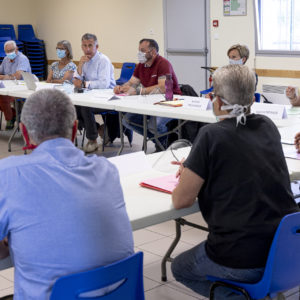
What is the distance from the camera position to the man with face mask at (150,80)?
18.3 ft

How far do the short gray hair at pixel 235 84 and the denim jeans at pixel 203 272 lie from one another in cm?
57

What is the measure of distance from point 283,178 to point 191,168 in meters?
0.35

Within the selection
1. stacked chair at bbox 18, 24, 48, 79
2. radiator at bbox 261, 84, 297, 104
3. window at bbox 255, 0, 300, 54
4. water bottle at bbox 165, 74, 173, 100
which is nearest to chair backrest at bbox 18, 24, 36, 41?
stacked chair at bbox 18, 24, 48, 79

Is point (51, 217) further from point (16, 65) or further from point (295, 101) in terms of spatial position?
point (16, 65)

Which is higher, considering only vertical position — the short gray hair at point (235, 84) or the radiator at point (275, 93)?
the short gray hair at point (235, 84)

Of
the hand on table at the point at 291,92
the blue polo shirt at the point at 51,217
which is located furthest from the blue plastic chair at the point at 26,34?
the blue polo shirt at the point at 51,217

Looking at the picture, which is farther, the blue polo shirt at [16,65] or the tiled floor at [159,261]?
the blue polo shirt at [16,65]

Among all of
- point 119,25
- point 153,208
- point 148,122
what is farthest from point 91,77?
point 153,208

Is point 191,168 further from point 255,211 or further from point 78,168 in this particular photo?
point 78,168

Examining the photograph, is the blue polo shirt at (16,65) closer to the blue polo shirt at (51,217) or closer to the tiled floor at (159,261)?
the tiled floor at (159,261)

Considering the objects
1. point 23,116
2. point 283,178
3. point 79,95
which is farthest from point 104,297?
point 79,95

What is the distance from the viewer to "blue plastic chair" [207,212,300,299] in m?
1.91

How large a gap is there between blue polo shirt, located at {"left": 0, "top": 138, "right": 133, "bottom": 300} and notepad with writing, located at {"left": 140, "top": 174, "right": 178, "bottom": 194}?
73cm

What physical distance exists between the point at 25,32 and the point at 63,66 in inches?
197
